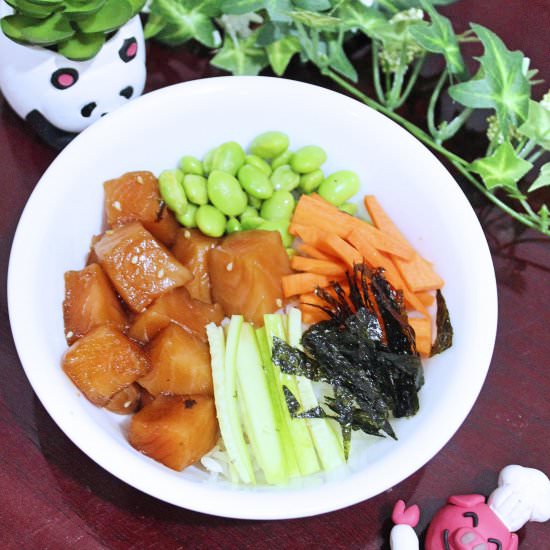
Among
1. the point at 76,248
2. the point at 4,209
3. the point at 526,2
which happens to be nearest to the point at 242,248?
the point at 76,248

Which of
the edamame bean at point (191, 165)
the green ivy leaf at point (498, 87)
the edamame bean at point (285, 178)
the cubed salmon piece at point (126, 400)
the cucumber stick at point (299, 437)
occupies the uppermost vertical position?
the green ivy leaf at point (498, 87)

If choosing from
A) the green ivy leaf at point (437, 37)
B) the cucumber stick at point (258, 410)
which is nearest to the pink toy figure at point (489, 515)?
the cucumber stick at point (258, 410)

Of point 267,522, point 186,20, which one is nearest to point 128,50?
point 186,20

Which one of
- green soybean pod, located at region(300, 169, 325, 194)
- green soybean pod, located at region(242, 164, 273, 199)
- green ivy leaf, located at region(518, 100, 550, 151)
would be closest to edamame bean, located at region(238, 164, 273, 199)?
green soybean pod, located at region(242, 164, 273, 199)

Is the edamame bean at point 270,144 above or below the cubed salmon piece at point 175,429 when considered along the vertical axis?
above

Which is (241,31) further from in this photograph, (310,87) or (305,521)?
(305,521)

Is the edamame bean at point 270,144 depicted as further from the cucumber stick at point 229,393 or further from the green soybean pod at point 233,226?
the cucumber stick at point 229,393
